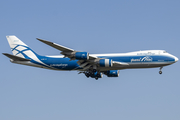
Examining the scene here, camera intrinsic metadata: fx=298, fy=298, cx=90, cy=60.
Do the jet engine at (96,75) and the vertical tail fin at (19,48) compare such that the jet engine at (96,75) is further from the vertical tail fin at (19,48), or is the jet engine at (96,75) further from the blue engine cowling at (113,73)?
the vertical tail fin at (19,48)

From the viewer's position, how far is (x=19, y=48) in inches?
2411

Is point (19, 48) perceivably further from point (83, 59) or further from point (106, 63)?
point (106, 63)

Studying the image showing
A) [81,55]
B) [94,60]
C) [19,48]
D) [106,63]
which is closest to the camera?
[81,55]

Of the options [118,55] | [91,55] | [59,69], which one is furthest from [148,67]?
[59,69]

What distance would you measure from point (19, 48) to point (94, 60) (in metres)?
17.3

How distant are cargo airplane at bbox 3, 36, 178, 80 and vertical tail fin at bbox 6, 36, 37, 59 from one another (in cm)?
25

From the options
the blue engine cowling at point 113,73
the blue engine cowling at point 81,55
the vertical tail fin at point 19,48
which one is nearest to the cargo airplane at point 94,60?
the blue engine cowling at point 81,55

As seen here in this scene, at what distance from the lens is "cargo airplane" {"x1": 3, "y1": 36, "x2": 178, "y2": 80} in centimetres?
5143

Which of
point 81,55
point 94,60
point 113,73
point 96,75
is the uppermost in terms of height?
point 81,55

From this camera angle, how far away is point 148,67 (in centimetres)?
5362

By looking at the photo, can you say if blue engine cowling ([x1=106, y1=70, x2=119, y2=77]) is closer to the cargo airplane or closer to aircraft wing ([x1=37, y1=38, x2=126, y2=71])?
the cargo airplane

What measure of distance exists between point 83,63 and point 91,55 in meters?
2.80

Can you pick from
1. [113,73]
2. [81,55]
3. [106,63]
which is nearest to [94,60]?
[106,63]

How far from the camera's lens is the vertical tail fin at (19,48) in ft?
198
